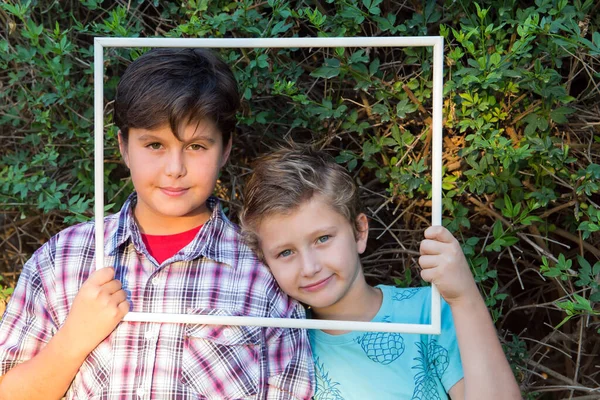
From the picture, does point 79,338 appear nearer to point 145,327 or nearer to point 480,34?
point 145,327

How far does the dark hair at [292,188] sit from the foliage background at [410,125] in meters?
0.18

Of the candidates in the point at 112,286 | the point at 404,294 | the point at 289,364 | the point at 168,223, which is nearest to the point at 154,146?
the point at 168,223

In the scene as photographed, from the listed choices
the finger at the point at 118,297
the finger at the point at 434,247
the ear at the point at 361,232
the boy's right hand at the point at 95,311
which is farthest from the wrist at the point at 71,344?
the finger at the point at 434,247

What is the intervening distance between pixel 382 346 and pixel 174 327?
45 cm

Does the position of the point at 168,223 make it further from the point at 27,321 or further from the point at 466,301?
the point at 466,301

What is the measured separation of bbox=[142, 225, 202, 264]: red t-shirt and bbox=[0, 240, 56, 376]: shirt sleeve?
0.22 meters

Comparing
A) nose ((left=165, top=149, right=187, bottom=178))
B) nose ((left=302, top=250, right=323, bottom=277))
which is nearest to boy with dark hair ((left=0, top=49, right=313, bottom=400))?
nose ((left=165, top=149, right=187, bottom=178))

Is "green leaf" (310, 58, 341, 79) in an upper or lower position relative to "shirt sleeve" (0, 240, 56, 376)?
upper

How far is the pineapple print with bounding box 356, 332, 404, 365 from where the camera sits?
5.54 ft

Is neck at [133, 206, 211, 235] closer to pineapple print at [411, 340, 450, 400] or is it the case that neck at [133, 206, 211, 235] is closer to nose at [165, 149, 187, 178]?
nose at [165, 149, 187, 178]

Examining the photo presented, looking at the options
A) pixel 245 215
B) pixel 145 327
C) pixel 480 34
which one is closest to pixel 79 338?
pixel 145 327

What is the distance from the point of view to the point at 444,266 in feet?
5.16

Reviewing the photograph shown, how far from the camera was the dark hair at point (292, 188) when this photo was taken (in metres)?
1.71

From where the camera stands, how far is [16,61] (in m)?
2.04
